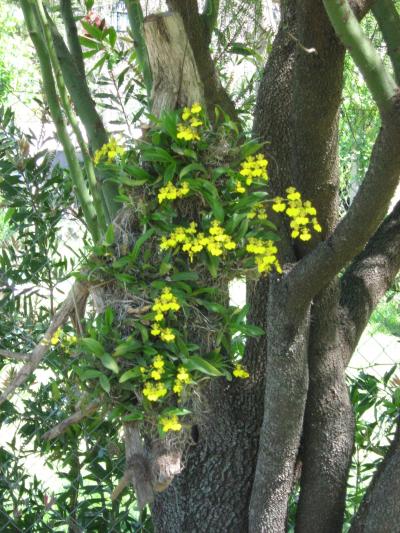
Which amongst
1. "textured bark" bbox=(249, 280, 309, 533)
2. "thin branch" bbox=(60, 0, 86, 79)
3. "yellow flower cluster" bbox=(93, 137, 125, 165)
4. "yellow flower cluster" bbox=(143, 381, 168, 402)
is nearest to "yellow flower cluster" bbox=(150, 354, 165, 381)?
"yellow flower cluster" bbox=(143, 381, 168, 402)

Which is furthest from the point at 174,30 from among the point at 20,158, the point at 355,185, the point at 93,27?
the point at 355,185

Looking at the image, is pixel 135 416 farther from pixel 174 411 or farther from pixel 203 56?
pixel 203 56

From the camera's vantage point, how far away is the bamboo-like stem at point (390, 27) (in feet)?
4.06

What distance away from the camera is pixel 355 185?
2504 millimetres

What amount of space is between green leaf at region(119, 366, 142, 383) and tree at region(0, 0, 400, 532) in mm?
70

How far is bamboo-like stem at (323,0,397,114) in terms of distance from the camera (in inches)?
40.3

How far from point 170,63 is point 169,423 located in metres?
0.67

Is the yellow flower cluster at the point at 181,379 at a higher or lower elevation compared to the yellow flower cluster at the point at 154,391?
higher

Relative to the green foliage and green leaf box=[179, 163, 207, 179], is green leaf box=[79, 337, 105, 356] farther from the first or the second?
the green foliage

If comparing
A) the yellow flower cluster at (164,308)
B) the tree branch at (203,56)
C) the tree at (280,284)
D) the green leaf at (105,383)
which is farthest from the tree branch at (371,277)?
the green leaf at (105,383)

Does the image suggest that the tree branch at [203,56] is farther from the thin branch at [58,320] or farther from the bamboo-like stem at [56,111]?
the thin branch at [58,320]

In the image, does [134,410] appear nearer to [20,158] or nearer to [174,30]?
[174,30]

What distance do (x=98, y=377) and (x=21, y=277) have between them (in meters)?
0.71

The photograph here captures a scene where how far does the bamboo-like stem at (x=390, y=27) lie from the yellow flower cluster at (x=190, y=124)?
0.36 m
